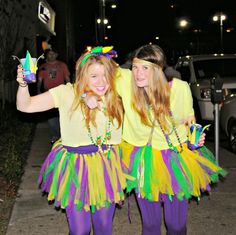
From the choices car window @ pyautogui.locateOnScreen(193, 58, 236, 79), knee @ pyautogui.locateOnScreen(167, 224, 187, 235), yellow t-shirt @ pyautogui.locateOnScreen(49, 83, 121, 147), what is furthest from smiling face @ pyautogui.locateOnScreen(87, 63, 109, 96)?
car window @ pyautogui.locateOnScreen(193, 58, 236, 79)

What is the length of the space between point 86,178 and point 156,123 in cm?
64

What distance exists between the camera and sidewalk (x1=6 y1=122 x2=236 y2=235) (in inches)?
180

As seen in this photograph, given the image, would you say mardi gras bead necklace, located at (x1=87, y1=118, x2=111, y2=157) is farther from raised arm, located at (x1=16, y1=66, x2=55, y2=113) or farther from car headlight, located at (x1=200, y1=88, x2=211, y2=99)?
car headlight, located at (x1=200, y1=88, x2=211, y2=99)

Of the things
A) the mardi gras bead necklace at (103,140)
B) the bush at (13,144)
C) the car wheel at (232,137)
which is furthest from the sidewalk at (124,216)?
the car wheel at (232,137)

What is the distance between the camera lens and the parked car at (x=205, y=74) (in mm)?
10203

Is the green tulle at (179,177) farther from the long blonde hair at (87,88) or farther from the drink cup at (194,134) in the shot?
the long blonde hair at (87,88)

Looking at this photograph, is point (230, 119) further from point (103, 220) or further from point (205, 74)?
point (103, 220)

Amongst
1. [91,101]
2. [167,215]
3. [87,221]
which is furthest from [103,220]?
[91,101]

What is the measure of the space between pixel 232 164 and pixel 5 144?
3.98 m

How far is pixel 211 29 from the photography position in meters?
51.7

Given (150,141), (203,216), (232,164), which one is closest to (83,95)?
(150,141)

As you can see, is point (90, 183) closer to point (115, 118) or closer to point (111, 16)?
point (115, 118)

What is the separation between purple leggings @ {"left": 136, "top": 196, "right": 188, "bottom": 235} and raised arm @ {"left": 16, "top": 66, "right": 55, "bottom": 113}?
0.99 metres

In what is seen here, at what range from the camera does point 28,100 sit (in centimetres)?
307
